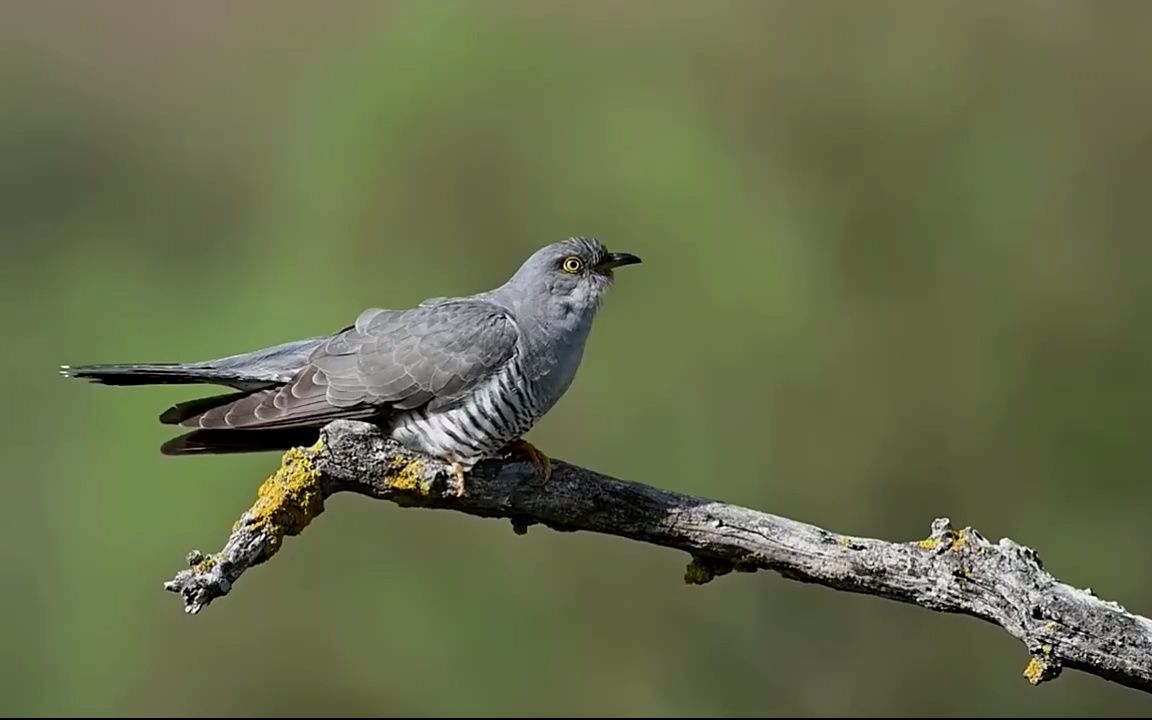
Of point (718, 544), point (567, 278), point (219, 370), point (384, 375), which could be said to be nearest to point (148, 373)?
point (219, 370)

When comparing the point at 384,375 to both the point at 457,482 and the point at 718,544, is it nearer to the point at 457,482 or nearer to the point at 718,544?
the point at 457,482

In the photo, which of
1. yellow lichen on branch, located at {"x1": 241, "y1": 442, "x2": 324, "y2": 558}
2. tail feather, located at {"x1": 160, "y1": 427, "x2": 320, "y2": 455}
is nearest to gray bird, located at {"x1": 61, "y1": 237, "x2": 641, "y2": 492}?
tail feather, located at {"x1": 160, "y1": 427, "x2": 320, "y2": 455}

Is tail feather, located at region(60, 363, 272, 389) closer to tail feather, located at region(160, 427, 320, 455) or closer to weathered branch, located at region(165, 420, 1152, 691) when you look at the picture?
tail feather, located at region(160, 427, 320, 455)

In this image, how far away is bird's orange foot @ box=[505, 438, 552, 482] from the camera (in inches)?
71.6

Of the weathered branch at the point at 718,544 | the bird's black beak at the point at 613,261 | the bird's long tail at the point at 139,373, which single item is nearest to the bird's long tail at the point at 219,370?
the bird's long tail at the point at 139,373

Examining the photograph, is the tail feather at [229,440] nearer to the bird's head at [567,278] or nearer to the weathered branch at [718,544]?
the weathered branch at [718,544]

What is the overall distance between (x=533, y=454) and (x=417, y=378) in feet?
0.78

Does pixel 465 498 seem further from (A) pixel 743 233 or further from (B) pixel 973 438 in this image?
(B) pixel 973 438

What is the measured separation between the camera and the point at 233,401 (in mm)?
1924

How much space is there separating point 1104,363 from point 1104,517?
1.60ft

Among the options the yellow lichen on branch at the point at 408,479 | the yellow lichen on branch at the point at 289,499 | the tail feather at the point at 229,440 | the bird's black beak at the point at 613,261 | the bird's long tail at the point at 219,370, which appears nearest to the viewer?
the yellow lichen on branch at the point at 289,499

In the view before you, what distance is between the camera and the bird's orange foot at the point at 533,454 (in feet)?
5.96

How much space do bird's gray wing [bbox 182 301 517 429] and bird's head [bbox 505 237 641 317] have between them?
0.10 meters

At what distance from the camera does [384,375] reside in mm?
1920
